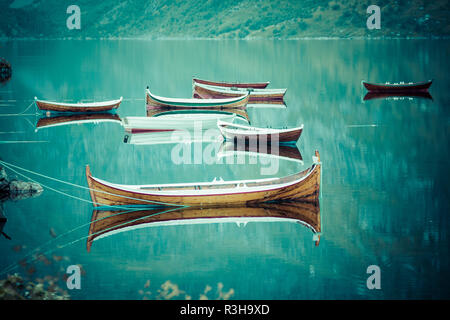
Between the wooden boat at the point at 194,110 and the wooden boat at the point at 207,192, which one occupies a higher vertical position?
the wooden boat at the point at 194,110

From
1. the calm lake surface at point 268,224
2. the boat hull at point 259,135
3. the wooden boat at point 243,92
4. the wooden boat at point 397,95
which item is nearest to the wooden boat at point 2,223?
the calm lake surface at point 268,224

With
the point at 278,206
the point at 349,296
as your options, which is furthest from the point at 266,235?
the point at 349,296

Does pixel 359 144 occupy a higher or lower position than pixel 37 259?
higher

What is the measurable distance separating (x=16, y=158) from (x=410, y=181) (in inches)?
822

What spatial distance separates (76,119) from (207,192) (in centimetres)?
2704

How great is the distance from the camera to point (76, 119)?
153ft

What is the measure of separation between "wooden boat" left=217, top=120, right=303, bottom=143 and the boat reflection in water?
11139 millimetres

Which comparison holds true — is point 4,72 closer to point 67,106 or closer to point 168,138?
point 67,106

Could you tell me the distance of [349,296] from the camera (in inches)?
706

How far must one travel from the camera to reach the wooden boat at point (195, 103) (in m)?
48.8

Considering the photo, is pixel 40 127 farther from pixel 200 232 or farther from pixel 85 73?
pixel 85 73

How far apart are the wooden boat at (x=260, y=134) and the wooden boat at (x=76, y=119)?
46.6 feet

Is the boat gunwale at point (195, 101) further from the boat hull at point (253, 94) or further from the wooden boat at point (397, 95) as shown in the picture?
the wooden boat at point (397, 95)

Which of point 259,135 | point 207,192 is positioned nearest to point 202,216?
point 207,192
